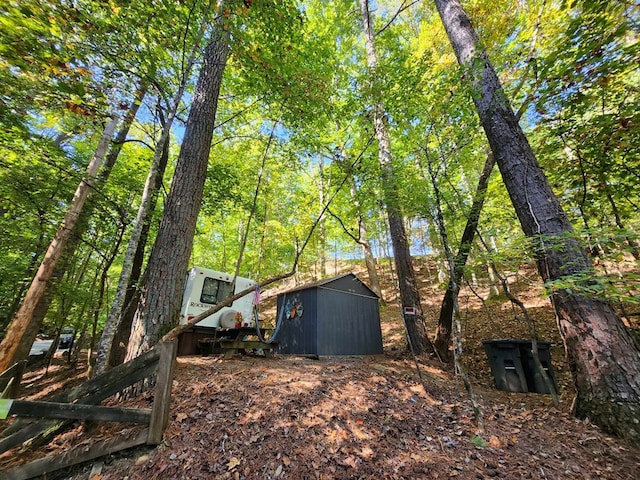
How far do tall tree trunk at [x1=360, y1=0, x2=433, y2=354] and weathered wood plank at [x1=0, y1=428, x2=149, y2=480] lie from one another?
15.8 ft

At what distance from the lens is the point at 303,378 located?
382 cm

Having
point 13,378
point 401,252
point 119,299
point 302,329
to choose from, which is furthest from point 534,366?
point 13,378

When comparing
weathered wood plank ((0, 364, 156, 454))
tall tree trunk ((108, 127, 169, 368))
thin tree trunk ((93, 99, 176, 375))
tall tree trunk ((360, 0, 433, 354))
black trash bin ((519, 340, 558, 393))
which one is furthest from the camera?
tall tree trunk ((360, 0, 433, 354))

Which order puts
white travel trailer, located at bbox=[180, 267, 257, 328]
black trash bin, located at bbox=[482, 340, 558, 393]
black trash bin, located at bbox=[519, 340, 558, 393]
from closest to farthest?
black trash bin, located at bbox=[519, 340, 558, 393] < black trash bin, located at bbox=[482, 340, 558, 393] < white travel trailer, located at bbox=[180, 267, 257, 328]

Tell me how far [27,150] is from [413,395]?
25.6 ft

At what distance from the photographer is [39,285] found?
480 cm

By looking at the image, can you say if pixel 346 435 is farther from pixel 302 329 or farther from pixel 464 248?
pixel 302 329

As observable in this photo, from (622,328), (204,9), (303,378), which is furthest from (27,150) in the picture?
(622,328)

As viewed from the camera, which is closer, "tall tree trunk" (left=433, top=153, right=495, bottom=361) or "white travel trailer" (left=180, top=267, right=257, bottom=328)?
"tall tree trunk" (left=433, top=153, right=495, bottom=361)

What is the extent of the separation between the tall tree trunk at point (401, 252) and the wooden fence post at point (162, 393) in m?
4.53

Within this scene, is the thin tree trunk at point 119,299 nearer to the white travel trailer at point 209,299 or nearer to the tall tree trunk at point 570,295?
the white travel trailer at point 209,299

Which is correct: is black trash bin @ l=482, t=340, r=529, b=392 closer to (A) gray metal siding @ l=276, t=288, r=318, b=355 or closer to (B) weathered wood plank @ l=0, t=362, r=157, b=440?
(A) gray metal siding @ l=276, t=288, r=318, b=355

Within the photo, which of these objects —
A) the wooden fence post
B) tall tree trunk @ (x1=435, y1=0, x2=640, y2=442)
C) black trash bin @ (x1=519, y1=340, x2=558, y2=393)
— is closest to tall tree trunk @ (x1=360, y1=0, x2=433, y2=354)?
black trash bin @ (x1=519, y1=340, x2=558, y2=393)

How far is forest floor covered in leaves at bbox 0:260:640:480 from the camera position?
7.07ft
